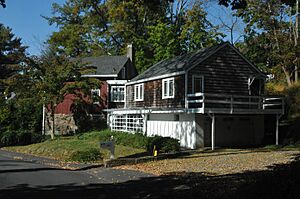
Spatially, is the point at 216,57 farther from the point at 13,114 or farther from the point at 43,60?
the point at 13,114

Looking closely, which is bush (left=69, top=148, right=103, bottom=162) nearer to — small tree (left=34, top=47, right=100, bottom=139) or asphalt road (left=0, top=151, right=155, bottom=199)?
asphalt road (left=0, top=151, right=155, bottom=199)

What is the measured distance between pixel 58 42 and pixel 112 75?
814 inches

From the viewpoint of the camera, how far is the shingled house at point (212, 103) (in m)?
26.0

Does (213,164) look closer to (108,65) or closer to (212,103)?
(212,103)

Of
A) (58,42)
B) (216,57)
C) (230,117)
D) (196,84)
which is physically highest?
(58,42)

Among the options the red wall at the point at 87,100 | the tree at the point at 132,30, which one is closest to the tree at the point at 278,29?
the tree at the point at 132,30

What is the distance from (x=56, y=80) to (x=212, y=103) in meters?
13.4

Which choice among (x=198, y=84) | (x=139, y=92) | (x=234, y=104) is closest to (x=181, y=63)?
(x=198, y=84)

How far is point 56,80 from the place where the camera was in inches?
1277

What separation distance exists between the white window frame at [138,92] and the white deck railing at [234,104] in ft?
25.6

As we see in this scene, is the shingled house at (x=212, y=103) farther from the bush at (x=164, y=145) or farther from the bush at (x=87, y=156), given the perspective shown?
the bush at (x=87, y=156)

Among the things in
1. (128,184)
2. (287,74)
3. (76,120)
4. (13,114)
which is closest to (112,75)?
(76,120)

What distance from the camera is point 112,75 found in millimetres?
39719

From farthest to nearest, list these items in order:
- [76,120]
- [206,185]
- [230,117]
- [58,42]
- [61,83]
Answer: [58,42] < [76,120] < [61,83] < [230,117] < [206,185]
